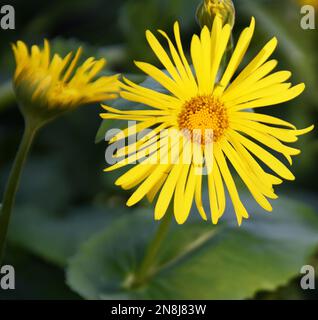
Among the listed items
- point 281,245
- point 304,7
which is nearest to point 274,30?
point 304,7

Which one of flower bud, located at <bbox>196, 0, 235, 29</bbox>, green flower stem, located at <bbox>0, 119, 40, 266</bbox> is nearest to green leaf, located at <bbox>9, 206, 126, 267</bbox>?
green flower stem, located at <bbox>0, 119, 40, 266</bbox>

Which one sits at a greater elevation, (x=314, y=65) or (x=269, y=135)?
(x=314, y=65)

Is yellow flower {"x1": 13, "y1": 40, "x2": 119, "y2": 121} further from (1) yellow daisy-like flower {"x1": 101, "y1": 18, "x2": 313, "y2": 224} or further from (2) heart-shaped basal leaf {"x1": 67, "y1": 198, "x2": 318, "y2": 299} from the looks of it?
(2) heart-shaped basal leaf {"x1": 67, "y1": 198, "x2": 318, "y2": 299}

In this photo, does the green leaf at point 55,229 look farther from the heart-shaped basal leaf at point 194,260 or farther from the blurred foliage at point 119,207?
the heart-shaped basal leaf at point 194,260

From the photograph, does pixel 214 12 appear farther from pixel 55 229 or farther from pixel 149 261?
pixel 55 229

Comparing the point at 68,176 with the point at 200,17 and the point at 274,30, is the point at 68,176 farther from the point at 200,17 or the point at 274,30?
the point at 200,17

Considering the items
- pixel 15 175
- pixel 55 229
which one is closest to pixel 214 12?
pixel 15 175

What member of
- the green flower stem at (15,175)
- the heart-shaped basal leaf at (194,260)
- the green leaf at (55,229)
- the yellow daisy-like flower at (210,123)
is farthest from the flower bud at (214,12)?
the green leaf at (55,229)
